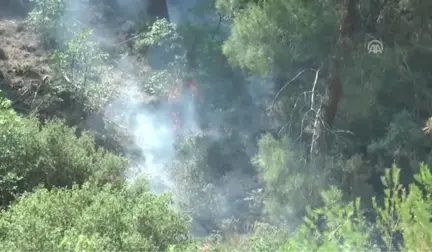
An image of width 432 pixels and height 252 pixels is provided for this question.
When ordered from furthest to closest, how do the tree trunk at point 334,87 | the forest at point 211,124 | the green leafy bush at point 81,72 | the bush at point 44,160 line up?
1. the green leafy bush at point 81,72
2. the tree trunk at point 334,87
3. the bush at point 44,160
4. the forest at point 211,124

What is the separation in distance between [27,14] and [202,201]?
4.85 metres

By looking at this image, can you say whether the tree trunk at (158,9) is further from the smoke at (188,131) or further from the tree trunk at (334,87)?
the tree trunk at (334,87)

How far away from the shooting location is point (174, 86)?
→ 10.9 m

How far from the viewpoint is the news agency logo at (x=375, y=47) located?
300 inches

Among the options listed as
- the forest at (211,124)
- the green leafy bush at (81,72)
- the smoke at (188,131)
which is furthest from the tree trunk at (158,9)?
the green leafy bush at (81,72)

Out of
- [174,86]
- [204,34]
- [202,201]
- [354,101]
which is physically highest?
[204,34]

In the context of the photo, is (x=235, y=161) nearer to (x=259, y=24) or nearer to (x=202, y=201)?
(x=202, y=201)

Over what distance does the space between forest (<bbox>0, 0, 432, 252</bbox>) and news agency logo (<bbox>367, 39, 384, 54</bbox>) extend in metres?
Answer: 0.03

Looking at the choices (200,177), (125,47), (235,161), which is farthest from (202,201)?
(125,47)

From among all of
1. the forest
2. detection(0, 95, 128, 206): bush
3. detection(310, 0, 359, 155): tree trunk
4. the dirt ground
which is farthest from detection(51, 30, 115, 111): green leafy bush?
detection(310, 0, 359, 155): tree trunk

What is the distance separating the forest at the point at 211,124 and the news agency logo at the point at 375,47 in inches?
1.2

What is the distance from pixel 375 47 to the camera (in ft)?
25.1

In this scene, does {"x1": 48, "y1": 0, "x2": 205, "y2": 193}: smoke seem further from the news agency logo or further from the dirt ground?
the news agency logo

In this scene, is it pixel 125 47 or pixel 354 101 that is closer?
pixel 354 101
